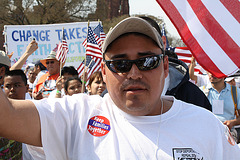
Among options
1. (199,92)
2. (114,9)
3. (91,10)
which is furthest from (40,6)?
(199,92)

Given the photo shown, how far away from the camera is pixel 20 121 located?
4.33 feet

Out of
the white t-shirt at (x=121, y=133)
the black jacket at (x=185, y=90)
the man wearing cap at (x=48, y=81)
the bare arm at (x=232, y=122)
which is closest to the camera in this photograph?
the white t-shirt at (x=121, y=133)

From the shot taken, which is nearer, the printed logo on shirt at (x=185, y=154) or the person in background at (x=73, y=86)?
the printed logo on shirt at (x=185, y=154)

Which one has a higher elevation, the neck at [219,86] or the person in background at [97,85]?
the person in background at [97,85]

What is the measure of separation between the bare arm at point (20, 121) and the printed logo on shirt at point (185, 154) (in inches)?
29.3

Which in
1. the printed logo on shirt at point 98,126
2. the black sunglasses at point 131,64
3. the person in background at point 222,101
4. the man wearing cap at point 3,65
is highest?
the man wearing cap at point 3,65

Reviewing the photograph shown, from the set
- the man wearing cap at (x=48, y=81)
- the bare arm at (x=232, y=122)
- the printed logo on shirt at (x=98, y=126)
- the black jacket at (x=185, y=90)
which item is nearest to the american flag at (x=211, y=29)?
the black jacket at (x=185, y=90)

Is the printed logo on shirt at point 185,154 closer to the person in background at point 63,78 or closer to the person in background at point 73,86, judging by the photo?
the person in background at point 73,86

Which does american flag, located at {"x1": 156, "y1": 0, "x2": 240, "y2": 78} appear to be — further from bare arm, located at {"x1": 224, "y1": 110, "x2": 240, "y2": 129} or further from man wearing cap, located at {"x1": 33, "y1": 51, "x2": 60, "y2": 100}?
man wearing cap, located at {"x1": 33, "y1": 51, "x2": 60, "y2": 100}

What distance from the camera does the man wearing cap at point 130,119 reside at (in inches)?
59.4

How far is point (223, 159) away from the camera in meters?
1.66

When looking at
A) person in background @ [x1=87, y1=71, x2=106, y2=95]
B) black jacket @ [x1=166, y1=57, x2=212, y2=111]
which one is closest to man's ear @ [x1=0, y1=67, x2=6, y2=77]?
person in background @ [x1=87, y1=71, x2=106, y2=95]

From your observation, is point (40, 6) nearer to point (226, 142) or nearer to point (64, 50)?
point (64, 50)

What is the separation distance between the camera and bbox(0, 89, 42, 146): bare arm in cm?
128
